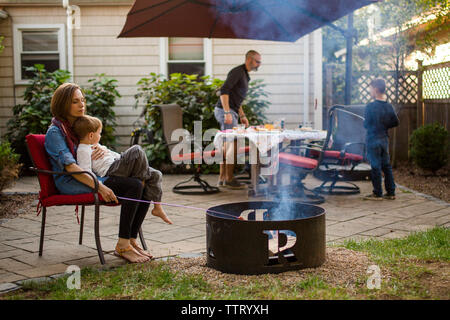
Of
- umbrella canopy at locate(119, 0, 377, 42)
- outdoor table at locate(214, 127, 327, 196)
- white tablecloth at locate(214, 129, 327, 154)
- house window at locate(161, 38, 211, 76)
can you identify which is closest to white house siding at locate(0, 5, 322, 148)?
house window at locate(161, 38, 211, 76)

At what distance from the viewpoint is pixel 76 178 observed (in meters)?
3.82

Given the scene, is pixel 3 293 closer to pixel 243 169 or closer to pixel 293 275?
pixel 293 275

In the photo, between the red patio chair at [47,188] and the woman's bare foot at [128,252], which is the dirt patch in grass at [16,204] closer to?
the red patio chair at [47,188]

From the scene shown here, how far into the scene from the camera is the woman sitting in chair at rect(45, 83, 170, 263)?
3.80 metres

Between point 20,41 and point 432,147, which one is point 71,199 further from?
point 20,41

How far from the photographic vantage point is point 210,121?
9.42 m

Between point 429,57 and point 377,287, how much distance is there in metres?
7.94

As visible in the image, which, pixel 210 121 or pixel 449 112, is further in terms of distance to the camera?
pixel 210 121

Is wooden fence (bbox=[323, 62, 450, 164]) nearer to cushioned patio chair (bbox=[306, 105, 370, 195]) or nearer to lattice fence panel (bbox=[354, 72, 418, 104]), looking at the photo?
lattice fence panel (bbox=[354, 72, 418, 104])

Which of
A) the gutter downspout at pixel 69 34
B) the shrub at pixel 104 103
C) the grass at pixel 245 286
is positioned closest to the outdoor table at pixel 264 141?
the grass at pixel 245 286

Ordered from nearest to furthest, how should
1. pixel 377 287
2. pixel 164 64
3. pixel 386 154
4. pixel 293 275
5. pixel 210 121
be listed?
pixel 377 287 < pixel 293 275 < pixel 386 154 < pixel 210 121 < pixel 164 64

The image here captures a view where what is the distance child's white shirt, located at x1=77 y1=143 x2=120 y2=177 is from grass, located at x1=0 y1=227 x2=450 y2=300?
763 mm

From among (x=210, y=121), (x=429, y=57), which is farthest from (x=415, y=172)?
(x=210, y=121)

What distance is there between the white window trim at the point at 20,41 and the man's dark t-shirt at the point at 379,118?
20.2 ft
